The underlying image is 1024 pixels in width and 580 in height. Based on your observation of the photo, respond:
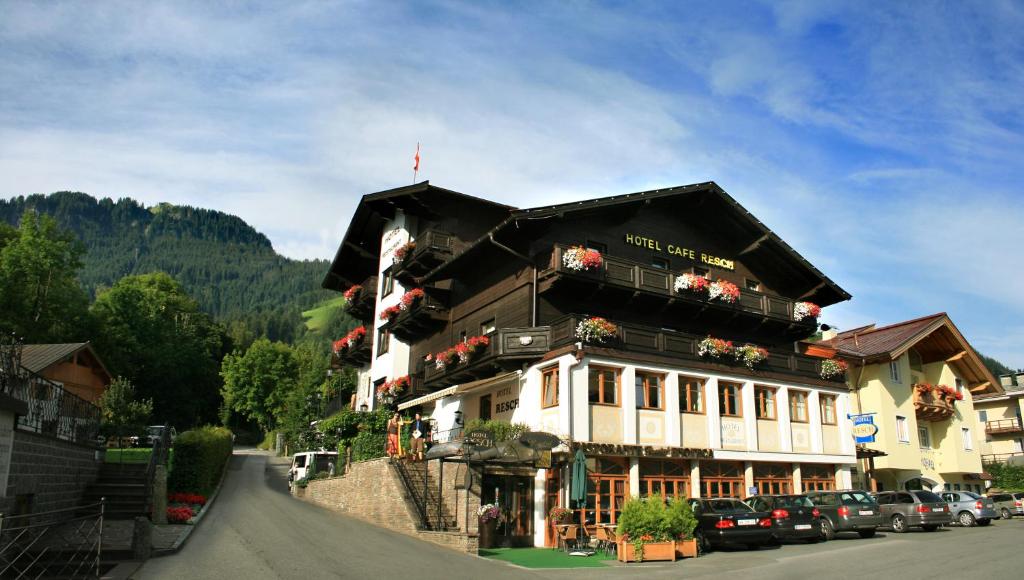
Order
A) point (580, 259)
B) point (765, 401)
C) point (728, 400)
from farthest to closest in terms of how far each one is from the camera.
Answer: point (765, 401) → point (728, 400) → point (580, 259)

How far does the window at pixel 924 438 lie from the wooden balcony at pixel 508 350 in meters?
26.5

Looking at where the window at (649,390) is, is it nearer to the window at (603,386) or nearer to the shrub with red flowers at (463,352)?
the window at (603,386)

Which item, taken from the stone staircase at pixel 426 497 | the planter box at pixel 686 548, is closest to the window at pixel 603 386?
the stone staircase at pixel 426 497

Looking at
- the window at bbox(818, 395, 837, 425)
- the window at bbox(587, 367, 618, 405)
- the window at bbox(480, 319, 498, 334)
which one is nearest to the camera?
the window at bbox(587, 367, 618, 405)

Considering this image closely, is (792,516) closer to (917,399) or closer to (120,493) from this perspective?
(120,493)

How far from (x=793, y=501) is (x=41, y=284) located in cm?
4817

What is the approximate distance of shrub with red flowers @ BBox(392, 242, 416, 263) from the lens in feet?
113

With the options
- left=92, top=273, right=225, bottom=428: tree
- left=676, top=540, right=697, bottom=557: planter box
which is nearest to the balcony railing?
left=676, top=540, right=697, bottom=557: planter box

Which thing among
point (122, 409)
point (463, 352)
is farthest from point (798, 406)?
point (122, 409)

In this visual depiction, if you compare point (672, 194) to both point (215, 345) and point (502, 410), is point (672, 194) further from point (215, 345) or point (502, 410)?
point (215, 345)

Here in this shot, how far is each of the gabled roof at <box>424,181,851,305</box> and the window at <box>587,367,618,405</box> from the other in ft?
19.8

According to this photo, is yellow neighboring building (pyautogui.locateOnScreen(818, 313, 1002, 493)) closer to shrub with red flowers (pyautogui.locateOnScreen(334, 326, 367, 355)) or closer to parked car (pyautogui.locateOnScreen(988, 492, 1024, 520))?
parked car (pyautogui.locateOnScreen(988, 492, 1024, 520))

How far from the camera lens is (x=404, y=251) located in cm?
3481

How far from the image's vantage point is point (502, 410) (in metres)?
27.8
